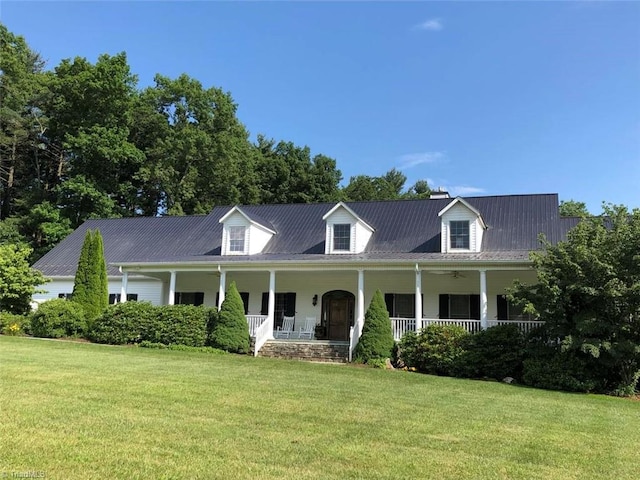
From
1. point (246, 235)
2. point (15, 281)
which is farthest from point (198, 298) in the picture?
point (15, 281)

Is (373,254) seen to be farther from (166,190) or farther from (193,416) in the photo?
(166,190)

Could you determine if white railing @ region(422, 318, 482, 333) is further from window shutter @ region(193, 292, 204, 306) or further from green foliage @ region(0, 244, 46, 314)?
green foliage @ region(0, 244, 46, 314)

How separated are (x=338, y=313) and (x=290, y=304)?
78.8 inches

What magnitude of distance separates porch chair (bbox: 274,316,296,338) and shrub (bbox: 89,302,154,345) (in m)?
4.68

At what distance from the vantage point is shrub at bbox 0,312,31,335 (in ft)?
65.7

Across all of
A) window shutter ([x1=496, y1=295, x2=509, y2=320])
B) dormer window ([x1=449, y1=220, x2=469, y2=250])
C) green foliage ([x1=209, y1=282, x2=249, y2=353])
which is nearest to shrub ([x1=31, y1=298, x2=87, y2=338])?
green foliage ([x1=209, y1=282, x2=249, y2=353])

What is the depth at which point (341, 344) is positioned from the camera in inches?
687

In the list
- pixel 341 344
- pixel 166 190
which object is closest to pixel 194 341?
pixel 341 344

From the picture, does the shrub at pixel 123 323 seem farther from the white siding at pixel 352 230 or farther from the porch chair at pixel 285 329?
the white siding at pixel 352 230

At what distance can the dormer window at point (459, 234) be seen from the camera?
62.0 feet

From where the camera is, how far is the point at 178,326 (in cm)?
1819

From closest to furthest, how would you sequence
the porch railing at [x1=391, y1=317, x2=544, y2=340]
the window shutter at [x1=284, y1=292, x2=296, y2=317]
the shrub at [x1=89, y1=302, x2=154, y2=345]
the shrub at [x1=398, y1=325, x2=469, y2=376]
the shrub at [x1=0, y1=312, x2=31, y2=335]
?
the shrub at [x1=398, y1=325, x2=469, y2=376] < the porch railing at [x1=391, y1=317, x2=544, y2=340] < the shrub at [x1=89, y1=302, x2=154, y2=345] < the shrub at [x1=0, y1=312, x2=31, y2=335] < the window shutter at [x1=284, y1=292, x2=296, y2=317]

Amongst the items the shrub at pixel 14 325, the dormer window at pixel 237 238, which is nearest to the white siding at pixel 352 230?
the dormer window at pixel 237 238

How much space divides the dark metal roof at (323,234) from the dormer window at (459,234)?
2.46 ft
